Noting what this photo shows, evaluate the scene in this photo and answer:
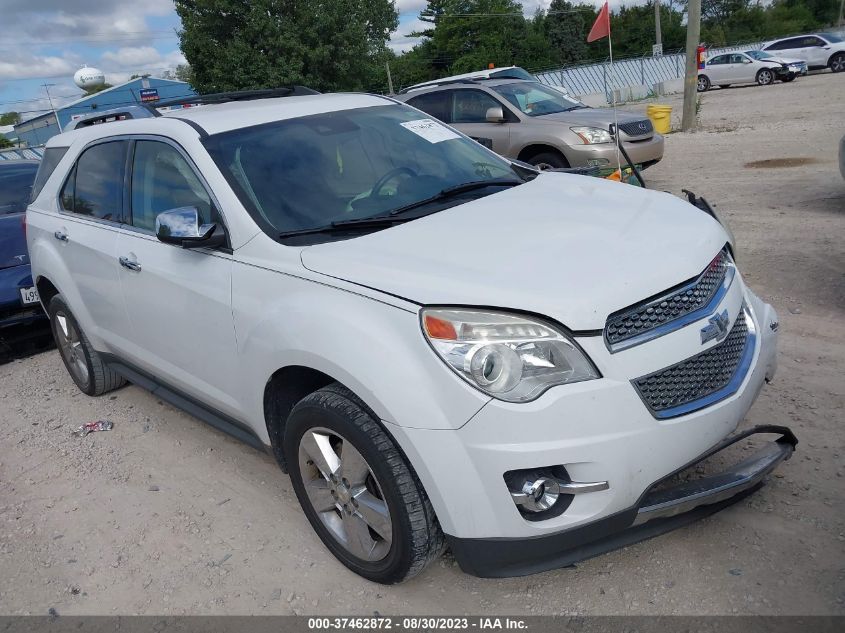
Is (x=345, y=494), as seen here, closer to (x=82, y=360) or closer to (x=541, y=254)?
(x=541, y=254)

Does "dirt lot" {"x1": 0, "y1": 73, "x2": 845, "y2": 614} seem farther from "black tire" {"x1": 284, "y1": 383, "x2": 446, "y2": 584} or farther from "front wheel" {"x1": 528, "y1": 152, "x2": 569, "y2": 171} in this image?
"front wheel" {"x1": 528, "y1": 152, "x2": 569, "y2": 171}

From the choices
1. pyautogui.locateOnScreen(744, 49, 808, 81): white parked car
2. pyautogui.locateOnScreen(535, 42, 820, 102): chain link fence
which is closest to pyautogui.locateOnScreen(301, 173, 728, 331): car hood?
pyautogui.locateOnScreen(744, 49, 808, 81): white parked car

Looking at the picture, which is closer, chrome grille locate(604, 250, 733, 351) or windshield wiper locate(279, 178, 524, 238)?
chrome grille locate(604, 250, 733, 351)

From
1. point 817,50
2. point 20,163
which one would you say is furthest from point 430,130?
point 817,50

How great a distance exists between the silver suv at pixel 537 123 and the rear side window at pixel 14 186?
18.2ft

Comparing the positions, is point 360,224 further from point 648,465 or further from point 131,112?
point 131,112

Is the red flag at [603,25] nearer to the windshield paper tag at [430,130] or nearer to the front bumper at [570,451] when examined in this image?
the windshield paper tag at [430,130]

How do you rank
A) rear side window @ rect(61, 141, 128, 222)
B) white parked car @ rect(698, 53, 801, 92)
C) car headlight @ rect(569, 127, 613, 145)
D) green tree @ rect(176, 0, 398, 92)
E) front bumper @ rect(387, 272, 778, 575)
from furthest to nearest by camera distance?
green tree @ rect(176, 0, 398, 92), white parked car @ rect(698, 53, 801, 92), car headlight @ rect(569, 127, 613, 145), rear side window @ rect(61, 141, 128, 222), front bumper @ rect(387, 272, 778, 575)

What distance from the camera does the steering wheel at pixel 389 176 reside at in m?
3.42

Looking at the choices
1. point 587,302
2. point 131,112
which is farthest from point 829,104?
point 587,302

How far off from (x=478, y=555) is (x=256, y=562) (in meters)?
1.23

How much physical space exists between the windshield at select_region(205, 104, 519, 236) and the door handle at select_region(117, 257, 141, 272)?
2.66ft

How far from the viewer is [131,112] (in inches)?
228

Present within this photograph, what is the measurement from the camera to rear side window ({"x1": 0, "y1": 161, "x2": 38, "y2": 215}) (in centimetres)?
702
